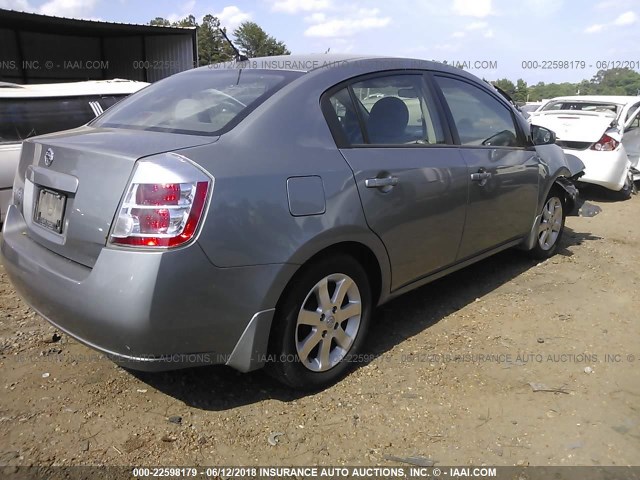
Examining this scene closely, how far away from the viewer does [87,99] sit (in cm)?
→ 587

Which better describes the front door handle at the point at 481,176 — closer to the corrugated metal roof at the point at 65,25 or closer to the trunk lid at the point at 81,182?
the trunk lid at the point at 81,182

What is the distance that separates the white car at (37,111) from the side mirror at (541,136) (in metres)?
4.37

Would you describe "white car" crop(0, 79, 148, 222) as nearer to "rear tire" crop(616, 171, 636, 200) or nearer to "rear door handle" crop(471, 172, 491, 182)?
"rear door handle" crop(471, 172, 491, 182)

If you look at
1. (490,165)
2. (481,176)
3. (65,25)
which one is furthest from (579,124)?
(65,25)

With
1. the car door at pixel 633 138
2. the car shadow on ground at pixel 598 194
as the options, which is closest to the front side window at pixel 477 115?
the car shadow on ground at pixel 598 194

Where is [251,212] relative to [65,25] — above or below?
below

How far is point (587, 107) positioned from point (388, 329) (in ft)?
24.5

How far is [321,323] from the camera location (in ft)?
9.14

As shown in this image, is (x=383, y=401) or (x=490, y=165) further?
(x=490, y=165)

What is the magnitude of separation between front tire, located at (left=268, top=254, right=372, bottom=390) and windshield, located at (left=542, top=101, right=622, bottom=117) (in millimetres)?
7317

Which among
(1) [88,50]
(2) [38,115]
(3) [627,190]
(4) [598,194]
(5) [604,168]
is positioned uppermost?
(1) [88,50]

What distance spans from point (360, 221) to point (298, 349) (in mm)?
714

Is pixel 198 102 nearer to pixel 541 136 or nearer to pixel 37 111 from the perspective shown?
pixel 541 136

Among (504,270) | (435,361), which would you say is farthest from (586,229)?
(435,361)
